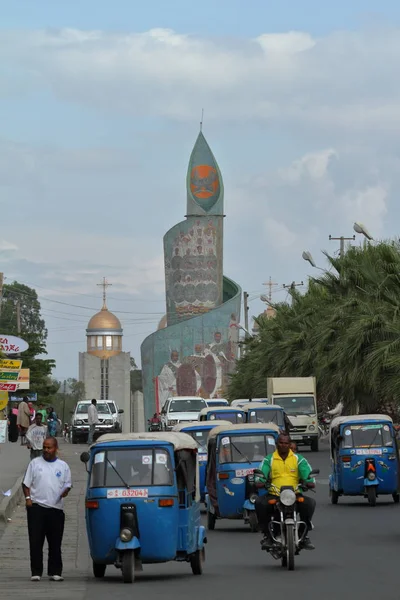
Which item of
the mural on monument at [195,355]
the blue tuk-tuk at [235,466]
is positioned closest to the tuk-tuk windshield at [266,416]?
the blue tuk-tuk at [235,466]

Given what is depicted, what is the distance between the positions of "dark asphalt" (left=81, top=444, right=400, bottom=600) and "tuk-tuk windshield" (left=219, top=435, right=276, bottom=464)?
3.64 feet

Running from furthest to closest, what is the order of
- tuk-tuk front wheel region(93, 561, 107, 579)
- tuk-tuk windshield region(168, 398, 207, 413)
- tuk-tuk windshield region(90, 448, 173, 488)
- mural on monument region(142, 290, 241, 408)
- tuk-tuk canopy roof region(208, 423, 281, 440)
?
mural on monument region(142, 290, 241, 408)
tuk-tuk windshield region(168, 398, 207, 413)
tuk-tuk canopy roof region(208, 423, 281, 440)
tuk-tuk front wheel region(93, 561, 107, 579)
tuk-tuk windshield region(90, 448, 173, 488)

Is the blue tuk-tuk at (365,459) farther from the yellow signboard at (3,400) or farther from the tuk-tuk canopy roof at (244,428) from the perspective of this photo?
the yellow signboard at (3,400)

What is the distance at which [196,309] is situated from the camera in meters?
104

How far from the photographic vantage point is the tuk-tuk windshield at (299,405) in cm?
5139

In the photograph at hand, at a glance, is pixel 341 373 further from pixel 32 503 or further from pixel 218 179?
pixel 218 179

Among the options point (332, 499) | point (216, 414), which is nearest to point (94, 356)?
point (216, 414)

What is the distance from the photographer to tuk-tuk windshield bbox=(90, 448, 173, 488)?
14633 millimetres

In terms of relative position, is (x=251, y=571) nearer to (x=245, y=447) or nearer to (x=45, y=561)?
(x=45, y=561)

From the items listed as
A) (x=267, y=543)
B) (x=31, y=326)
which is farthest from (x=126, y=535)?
(x=31, y=326)

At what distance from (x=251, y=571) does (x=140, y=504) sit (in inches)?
66.2

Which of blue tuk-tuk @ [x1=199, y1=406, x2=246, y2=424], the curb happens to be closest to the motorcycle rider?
the curb

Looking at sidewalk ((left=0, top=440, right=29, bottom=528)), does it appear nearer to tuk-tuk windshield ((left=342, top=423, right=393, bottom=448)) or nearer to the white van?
the white van

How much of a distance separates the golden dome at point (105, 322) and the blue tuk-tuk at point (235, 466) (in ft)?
537
